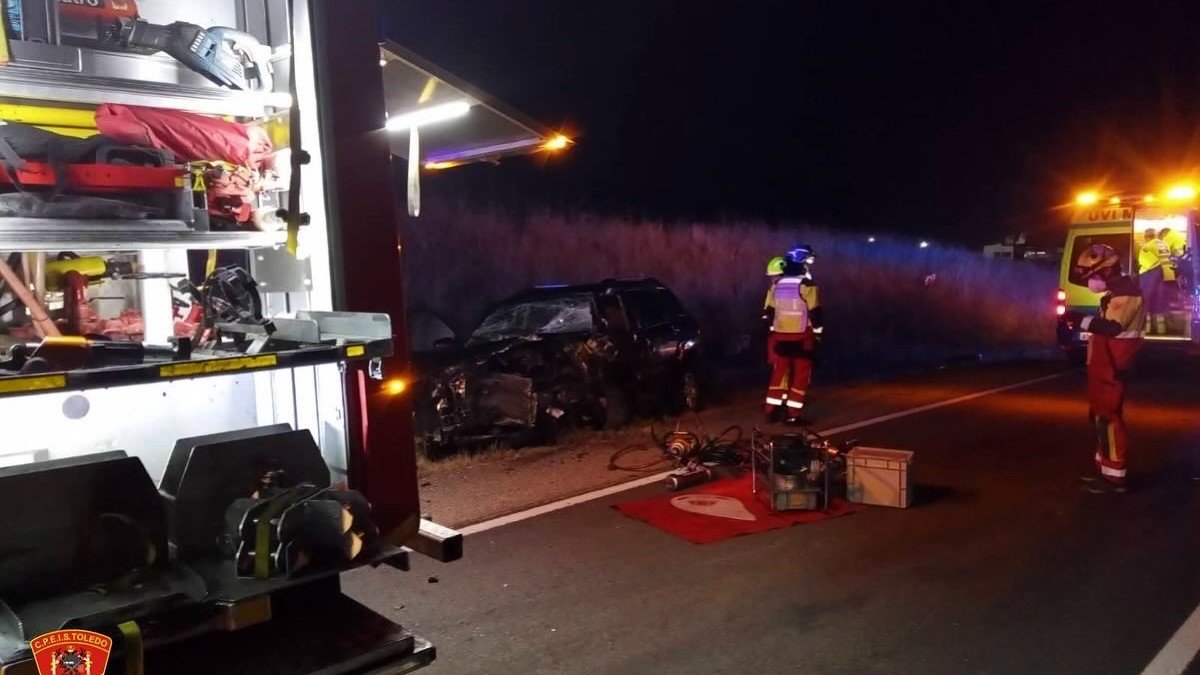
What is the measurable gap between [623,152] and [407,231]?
19403mm

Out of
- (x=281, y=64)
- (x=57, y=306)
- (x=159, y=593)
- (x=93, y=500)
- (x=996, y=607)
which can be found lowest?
(x=996, y=607)

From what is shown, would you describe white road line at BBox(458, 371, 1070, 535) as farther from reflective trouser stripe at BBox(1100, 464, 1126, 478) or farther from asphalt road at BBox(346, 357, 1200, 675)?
reflective trouser stripe at BBox(1100, 464, 1126, 478)

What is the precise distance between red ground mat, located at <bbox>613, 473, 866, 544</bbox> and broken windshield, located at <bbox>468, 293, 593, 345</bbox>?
297cm

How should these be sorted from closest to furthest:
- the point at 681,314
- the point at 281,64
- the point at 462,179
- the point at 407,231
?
1. the point at 281,64
2. the point at 681,314
3. the point at 407,231
4. the point at 462,179

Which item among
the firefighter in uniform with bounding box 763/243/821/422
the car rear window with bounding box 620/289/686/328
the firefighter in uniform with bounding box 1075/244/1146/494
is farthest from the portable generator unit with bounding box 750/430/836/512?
the car rear window with bounding box 620/289/686/328

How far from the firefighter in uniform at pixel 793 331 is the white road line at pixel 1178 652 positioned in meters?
5.76

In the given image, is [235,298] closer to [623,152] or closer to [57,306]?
[57,306]

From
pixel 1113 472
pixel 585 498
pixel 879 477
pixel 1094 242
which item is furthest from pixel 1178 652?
pixel 1094 242

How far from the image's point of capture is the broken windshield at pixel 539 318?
409 inches

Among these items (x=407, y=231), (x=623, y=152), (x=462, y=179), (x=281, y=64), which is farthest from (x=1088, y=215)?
(x=623, y=152)

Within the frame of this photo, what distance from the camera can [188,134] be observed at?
3.37 metres

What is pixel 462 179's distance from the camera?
2181 cm

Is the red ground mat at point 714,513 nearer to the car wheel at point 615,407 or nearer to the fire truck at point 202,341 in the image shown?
the car wheel at point 615,407

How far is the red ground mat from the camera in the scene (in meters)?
6.72
